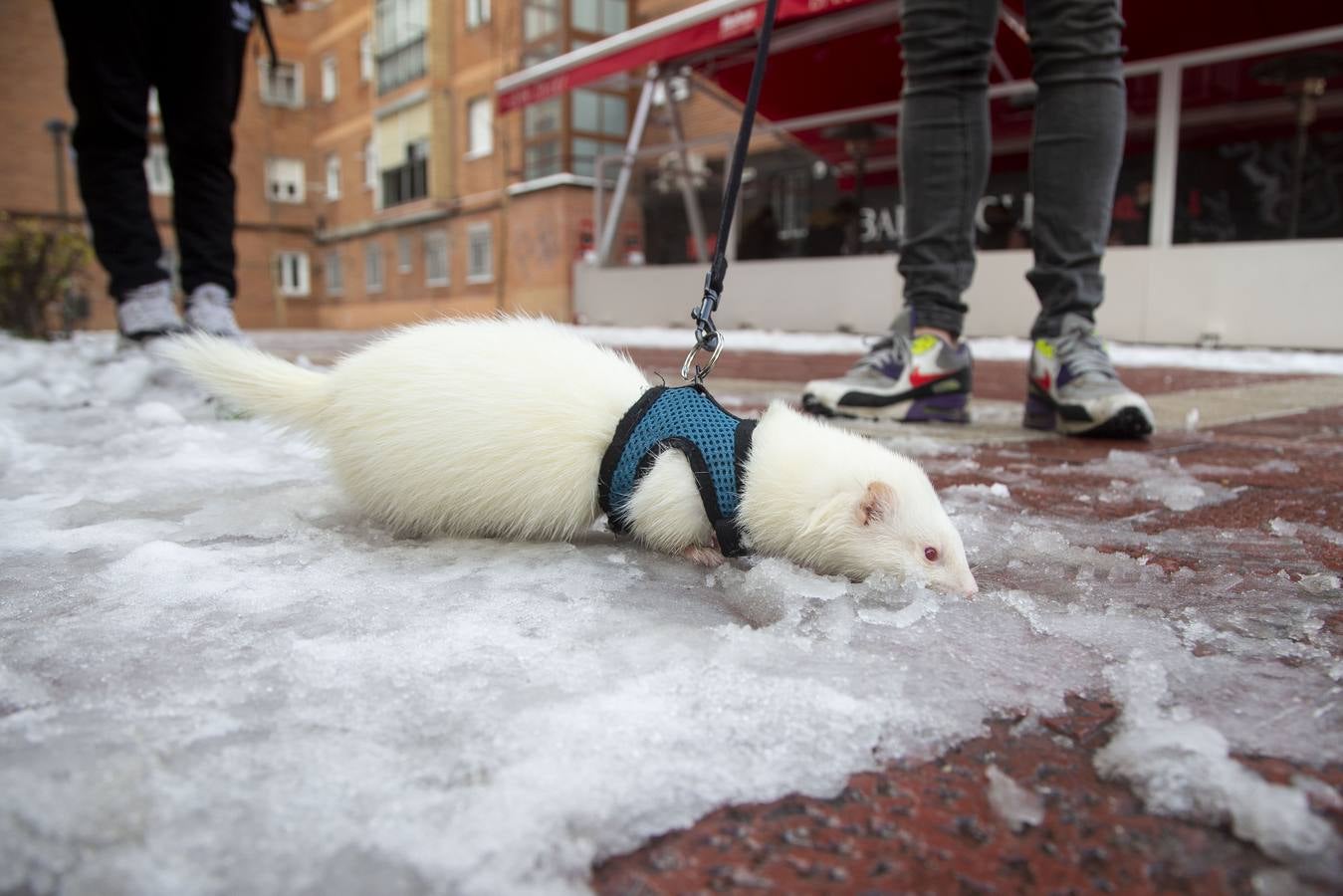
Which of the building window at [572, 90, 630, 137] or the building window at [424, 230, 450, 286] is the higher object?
the building window at [572, 90, 630, 137]

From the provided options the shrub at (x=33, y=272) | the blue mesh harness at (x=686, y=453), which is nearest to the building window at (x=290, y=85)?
the shrub at (x=33, y=272)

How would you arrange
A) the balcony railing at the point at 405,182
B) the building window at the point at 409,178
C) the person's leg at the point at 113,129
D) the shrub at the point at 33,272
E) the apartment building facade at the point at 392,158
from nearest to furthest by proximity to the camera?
the person's leg at the point at 113,129, the shrub at the point at 33,272, the apartment building facade at the point at 392,158, the building window at the point at 409,178, the balcony railing at the point at 405,182

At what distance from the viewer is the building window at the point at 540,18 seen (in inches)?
629

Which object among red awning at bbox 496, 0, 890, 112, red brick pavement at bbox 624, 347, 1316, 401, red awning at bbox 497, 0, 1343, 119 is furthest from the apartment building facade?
red brick pavement at bbox 624, 347, 1316, 401

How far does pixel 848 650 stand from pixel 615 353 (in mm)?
775

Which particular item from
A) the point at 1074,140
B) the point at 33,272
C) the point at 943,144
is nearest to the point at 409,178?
the point at 33,272

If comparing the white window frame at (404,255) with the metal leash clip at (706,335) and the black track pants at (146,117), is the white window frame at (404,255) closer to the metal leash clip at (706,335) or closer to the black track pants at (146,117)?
the black track pants at (146,117)

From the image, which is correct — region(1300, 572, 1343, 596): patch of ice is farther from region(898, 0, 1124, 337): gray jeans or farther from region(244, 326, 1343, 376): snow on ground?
region(244, 326, 1343, 376): snow on ground

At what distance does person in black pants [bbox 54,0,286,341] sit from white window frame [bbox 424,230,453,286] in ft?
53.7

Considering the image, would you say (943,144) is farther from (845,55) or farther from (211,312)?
(845,55)

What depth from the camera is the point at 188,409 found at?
8.38ft

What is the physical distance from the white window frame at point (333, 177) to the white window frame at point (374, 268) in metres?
2.91

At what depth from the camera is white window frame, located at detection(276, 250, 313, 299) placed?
23.8m

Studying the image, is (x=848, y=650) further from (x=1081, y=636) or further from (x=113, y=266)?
(x=113, y=266)
